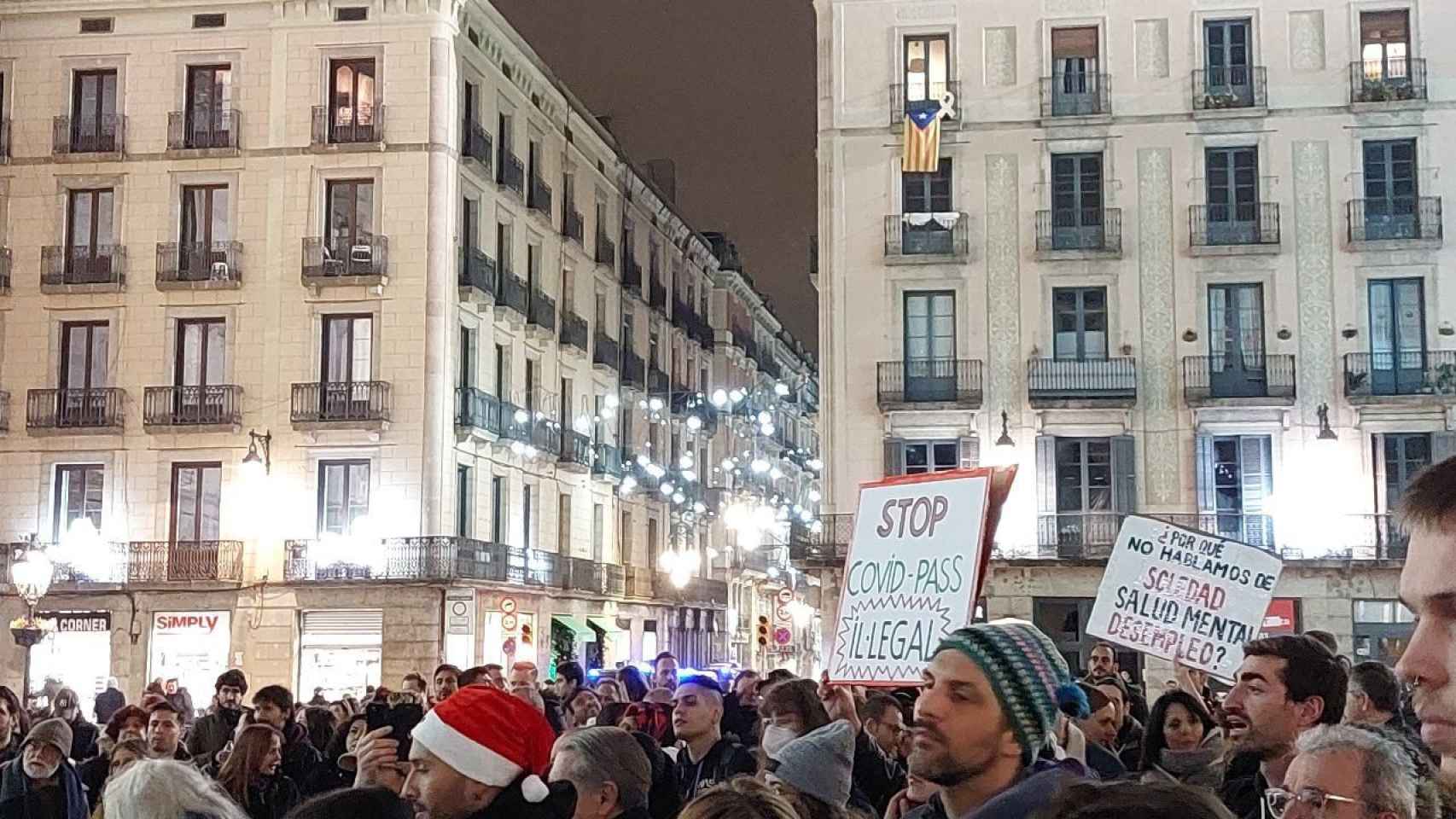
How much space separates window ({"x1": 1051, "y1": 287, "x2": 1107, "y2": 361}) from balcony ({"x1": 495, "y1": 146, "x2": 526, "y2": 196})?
14.3 metres

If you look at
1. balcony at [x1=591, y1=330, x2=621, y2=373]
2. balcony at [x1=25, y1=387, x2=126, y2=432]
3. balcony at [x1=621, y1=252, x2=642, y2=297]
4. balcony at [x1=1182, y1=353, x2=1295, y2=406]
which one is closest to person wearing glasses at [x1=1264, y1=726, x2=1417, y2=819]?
balcony at [x1=1182, y1=353, x2=1295, y2=406]

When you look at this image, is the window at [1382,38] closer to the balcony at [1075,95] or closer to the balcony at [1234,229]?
the balcony at [1234,229]

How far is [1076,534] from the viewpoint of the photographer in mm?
35688

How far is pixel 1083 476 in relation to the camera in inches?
1431

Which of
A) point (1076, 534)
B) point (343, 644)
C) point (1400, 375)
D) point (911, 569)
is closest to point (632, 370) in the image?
point (343, 644)

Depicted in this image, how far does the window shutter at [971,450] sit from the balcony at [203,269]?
16.5 meters

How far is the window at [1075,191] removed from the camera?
36938 millimetres

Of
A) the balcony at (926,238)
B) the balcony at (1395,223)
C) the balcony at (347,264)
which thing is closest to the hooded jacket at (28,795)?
the balcony at (926,238)

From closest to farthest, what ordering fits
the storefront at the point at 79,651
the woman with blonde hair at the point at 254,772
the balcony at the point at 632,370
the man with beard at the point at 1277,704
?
the man with beard at the point at 1277,704 < the woman with blonde hair at the point at 254,772 < the storefront at the point at 79,651 < the balcony at the point at 632,370

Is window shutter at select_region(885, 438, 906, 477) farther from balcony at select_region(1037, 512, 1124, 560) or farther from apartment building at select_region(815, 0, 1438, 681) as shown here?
balcony at select_region(1037, 512, 1124, 560)

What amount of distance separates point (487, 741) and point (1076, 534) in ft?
103

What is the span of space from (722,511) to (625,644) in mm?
14336

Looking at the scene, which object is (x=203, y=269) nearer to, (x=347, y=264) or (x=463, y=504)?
(x=347, y=264)

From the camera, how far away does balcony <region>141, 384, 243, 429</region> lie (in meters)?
38.2
